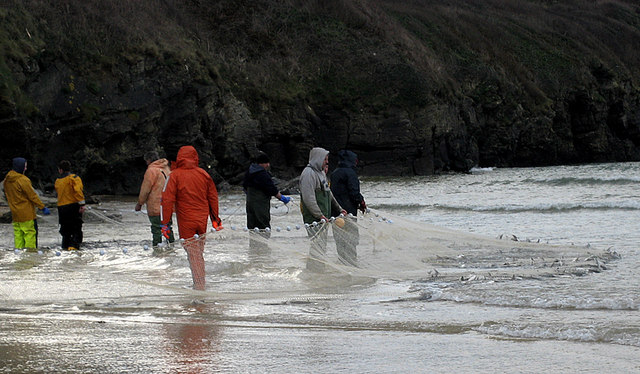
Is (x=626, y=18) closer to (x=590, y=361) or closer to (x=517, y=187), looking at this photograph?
(x=517, y=187)

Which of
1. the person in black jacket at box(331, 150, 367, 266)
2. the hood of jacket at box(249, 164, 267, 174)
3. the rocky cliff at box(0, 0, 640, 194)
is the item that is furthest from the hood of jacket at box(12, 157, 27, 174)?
the rocky cliff at box(0, 0, 640, 194)

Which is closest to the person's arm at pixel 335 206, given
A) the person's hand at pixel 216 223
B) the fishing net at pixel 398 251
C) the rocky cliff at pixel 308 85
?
the fishing net at pixel 398 251

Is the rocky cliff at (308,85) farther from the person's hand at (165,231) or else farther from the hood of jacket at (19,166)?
the person's hand at (165,231)

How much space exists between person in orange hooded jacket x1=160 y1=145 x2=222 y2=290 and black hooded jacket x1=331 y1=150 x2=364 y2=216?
8.80ft

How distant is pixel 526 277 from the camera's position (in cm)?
909

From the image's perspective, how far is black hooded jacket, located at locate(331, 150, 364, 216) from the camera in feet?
34.8

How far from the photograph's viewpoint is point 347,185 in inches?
420

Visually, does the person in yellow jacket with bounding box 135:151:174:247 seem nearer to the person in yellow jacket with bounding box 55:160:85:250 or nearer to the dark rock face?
the person in yellow jacket with bounding box 55:160:85:250

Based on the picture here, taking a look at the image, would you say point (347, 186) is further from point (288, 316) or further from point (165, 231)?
point (288, 316)

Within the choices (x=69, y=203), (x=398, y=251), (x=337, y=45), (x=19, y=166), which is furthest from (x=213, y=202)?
(x=337, y=45)

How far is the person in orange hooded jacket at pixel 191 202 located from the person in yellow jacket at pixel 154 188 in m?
3.52

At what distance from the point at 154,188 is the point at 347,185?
2.86 m

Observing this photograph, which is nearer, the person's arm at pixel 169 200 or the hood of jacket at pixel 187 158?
the person's arm at pixel 169 200

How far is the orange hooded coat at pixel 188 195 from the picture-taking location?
812 centimetres
